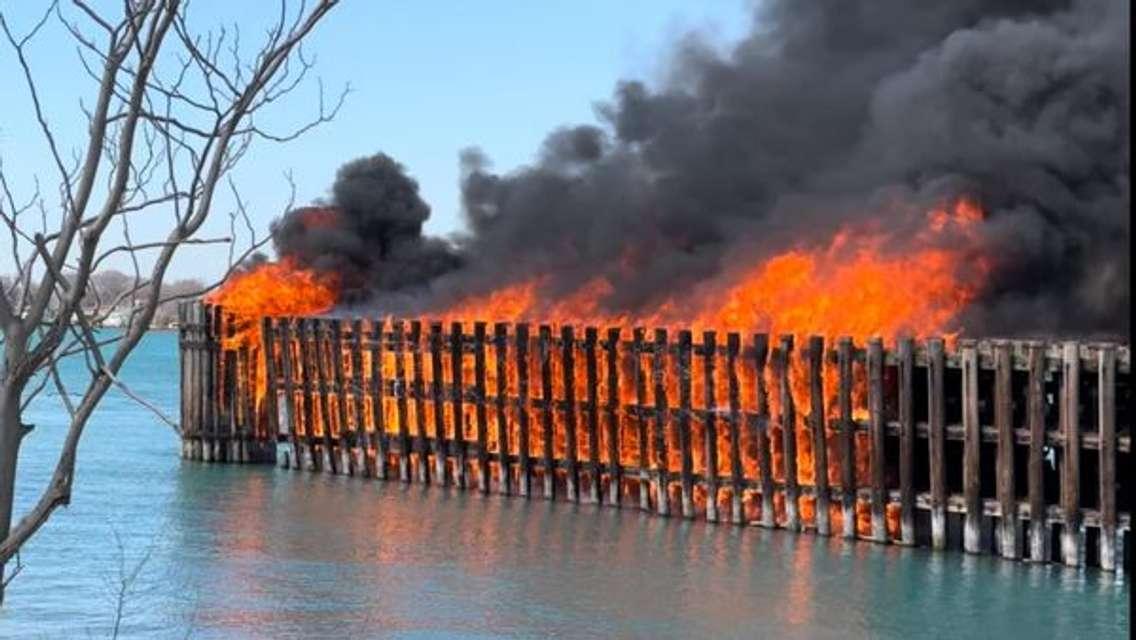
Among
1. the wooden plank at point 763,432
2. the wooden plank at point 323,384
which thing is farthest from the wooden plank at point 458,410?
the wooden plank at point 763,432

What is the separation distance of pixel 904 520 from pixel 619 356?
6.40 m

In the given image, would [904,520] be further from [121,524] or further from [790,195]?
[790,195]

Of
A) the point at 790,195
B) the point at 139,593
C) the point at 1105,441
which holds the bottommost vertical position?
the point at 139,593

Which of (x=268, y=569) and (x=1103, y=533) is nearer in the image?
(x=1103, y=533)

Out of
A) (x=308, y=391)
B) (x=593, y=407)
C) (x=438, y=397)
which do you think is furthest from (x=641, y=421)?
(x=308, y=391)

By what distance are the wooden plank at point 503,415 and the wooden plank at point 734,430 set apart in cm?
553

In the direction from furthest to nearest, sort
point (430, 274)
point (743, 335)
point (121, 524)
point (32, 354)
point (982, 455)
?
point (430, 274)
point (121, 524)
point (743, 335)
point (982, 455)
point (32, 354)

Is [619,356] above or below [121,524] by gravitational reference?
above

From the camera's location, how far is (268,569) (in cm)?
2564

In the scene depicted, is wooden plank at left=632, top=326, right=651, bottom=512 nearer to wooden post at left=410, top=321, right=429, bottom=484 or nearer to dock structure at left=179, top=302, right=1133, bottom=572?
dock structure at left=179, top=302, right=1133, bottom=572

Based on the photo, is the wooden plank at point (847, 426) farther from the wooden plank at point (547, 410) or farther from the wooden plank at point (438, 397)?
the wooden plank at point (438, 397)

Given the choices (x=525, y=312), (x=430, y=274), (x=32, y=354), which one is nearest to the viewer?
(x=32, y=354)

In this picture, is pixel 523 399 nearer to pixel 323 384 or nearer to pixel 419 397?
pixel 419 397

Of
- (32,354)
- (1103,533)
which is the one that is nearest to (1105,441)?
(1103,533)
